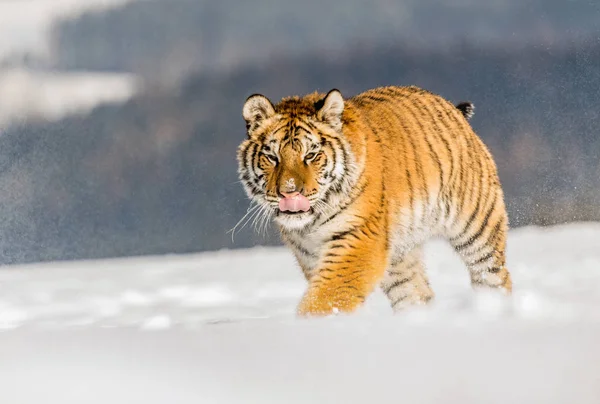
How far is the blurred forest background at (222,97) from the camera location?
15.0ft

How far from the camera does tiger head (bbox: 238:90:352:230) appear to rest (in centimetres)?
329

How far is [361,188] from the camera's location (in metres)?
3.36

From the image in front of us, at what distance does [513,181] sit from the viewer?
14.4ft

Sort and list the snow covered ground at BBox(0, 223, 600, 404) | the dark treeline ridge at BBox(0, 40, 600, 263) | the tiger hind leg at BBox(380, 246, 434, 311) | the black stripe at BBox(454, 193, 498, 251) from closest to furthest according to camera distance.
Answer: the snow covered ground at BBox(0, 223, 600, 404) → the black stripe at BBox(454, 193, 498, 251) → the tiger hind leg at BBox(380, 246, 434, 311) → the dark treeline ridge at BBox(0, 40, 600, 263)

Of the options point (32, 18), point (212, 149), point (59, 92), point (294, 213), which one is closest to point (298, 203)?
point (294, 213)

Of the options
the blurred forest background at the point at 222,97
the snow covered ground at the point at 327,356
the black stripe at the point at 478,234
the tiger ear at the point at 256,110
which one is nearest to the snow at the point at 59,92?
the blurred forest background at the point at 222,97

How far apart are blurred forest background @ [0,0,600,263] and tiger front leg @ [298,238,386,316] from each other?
4.22 ft

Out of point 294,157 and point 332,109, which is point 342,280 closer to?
point 294,157

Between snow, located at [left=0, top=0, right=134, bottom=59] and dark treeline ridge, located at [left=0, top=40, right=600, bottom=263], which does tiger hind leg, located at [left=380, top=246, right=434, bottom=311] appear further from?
snow, located at [left=0, top=0, right=134, bottom=59]

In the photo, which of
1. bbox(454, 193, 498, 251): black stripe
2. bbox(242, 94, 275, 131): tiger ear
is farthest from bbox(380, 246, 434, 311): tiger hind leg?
bbox(242, 94, 275, 131): tiger ear

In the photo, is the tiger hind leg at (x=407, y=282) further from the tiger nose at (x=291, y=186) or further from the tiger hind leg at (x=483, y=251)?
the tiger nose at (x=291, y=186)

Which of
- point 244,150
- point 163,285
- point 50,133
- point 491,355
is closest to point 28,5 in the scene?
point 50,133

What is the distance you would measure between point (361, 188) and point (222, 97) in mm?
1606

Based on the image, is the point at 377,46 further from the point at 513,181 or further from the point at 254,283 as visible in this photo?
the point at 254,283
